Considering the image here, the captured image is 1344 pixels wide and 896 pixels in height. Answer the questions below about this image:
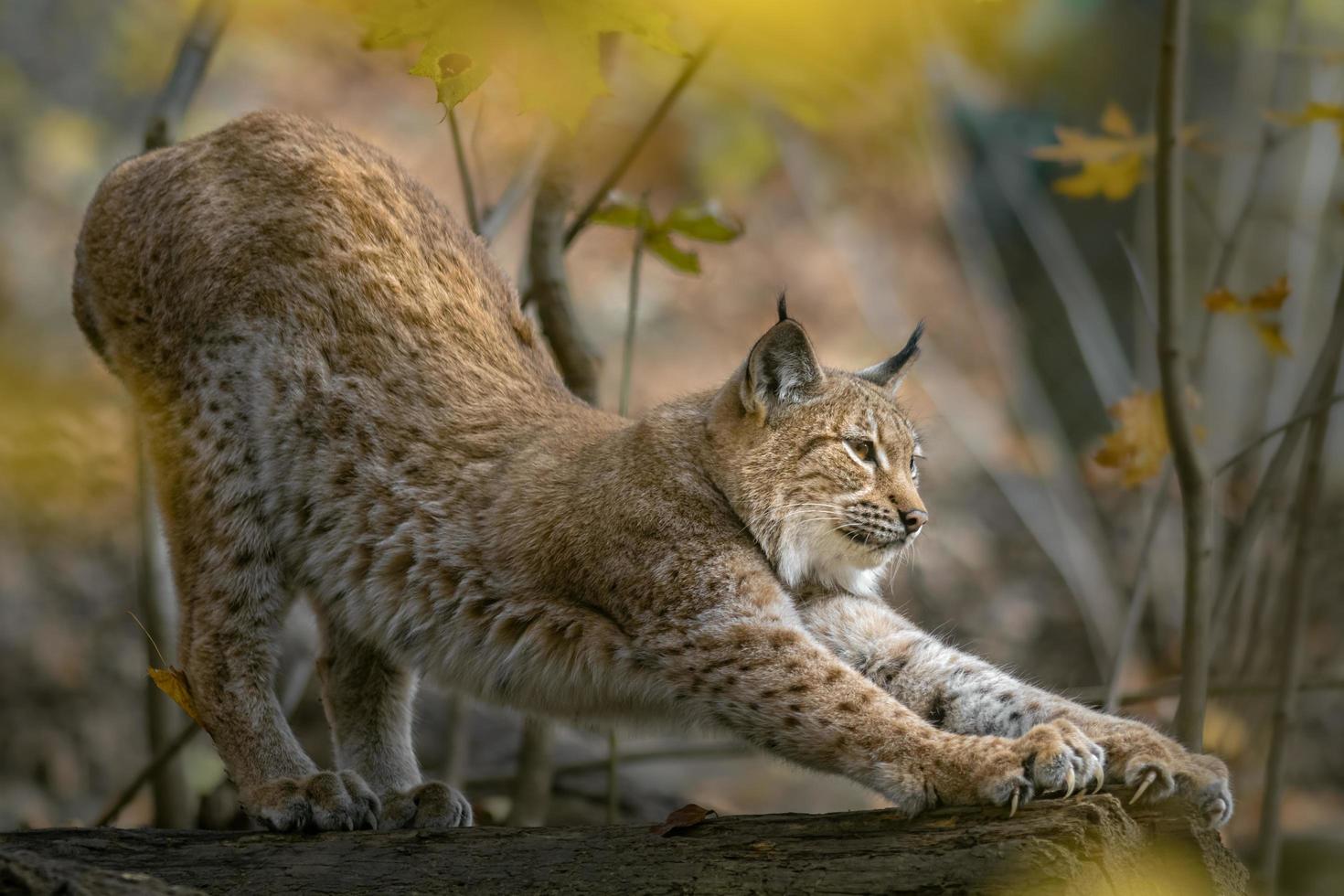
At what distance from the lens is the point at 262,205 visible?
4906 millimetres

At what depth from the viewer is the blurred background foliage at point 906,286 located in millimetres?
6688

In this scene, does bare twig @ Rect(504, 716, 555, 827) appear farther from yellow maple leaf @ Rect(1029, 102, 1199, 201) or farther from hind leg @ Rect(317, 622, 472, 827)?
yellow maple leaf @ Rect(1029, 102, 1199, 201)

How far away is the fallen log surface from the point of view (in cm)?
305

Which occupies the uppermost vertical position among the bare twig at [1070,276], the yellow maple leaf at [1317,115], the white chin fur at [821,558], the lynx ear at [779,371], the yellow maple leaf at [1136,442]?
the bare twig at [1070,276]

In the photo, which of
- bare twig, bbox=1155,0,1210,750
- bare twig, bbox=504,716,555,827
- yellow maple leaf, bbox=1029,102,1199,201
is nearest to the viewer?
bare twig, bbox=1155,0,1210,750

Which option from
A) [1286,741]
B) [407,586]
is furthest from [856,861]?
[1286,741]

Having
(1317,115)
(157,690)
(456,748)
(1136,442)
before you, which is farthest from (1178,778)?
(157,690)

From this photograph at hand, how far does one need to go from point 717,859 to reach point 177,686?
2089mm

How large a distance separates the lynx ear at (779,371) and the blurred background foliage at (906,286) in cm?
106

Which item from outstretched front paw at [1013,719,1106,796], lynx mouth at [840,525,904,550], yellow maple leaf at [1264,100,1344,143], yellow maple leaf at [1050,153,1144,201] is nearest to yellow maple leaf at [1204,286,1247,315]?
yellow maple leaf at [1264,100,1344,143]

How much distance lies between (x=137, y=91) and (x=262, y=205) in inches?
301

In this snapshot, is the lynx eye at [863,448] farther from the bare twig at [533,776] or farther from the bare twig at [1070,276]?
the bare twig at [1070,276]

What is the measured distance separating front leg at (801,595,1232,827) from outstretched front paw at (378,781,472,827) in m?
1.30

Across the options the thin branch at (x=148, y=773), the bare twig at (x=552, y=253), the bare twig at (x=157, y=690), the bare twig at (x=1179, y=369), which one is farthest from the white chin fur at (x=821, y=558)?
the bare twig at (x=157, y=690)
